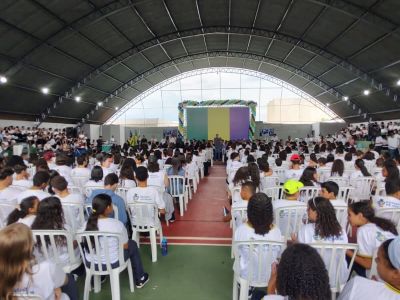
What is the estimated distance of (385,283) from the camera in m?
1.58

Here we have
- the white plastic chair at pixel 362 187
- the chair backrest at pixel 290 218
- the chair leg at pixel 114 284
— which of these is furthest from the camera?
the white plastic chair at pixel 362 187

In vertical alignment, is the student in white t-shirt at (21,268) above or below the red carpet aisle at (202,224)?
above

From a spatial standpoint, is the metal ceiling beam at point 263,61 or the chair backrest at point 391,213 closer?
the chair backrest at point 391,213

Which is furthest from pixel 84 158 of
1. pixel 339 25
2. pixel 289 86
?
pixel 289 86

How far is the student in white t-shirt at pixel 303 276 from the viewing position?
1.46 m

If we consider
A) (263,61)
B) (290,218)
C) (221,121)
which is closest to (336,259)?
(290,218)

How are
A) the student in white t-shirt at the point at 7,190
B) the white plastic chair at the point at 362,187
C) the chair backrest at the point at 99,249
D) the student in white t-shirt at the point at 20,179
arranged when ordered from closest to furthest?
the chair backrest at the point at 99,249, the student in white t-shirt at the point at 7,190, the student in white t-shirt at the point at 20,179, the white plastic chair at the point at 362,187

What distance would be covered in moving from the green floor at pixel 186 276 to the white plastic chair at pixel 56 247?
19.5 inches

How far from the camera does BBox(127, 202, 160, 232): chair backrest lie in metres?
3.92

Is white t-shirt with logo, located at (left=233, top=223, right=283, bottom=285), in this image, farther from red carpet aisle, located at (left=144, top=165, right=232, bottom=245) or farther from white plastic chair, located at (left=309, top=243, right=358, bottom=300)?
red carpet aisle, located at (left=144, top=165, right=232, bottom=245)

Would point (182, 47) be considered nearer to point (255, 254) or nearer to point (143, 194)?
point (143, 194)

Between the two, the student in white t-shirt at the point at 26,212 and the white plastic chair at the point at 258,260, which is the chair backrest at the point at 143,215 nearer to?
the student in white t-shirt at the point at 26,212

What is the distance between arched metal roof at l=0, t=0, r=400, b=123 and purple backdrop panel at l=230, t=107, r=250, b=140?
4.24 meters

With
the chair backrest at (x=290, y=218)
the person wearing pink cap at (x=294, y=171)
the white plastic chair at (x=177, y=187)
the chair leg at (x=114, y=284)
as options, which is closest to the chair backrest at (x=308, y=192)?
the chair backrest at (x=290, y=218)
